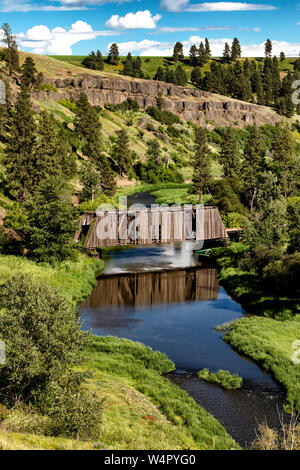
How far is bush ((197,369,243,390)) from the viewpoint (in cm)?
2808

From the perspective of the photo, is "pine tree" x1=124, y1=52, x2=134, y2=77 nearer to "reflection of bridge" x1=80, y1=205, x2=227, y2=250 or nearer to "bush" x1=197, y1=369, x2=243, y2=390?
"reflection of bridge" x1=80, y1=205, x2=227, y2=250

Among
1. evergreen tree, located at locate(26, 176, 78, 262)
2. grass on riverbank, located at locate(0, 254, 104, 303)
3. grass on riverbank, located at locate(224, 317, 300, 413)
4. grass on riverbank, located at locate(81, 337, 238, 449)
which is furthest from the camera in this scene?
evergreen tree, located at locate(26, 176, 78, 262)

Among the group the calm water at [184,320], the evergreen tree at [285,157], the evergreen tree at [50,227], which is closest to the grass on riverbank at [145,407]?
the calm water at [184,320]

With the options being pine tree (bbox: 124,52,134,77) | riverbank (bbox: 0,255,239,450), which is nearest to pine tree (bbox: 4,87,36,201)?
riverbank (bbox: 0,255,239,450)

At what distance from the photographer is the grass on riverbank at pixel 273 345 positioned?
93.8 feet

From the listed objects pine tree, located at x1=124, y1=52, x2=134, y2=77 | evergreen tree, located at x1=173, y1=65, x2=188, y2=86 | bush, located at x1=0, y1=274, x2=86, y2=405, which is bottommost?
bush, located at x1=0, y1=274, x2=86, y2=405

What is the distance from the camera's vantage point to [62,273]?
159 feet

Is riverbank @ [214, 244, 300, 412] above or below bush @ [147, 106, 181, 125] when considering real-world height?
below

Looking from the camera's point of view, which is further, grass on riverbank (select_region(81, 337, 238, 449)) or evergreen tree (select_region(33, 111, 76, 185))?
evergreen tree (select_region(33, 111, 76, 185))

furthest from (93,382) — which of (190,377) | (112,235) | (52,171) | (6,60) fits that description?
(6,60)

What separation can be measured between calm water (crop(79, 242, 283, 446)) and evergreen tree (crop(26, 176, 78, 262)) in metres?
5.96

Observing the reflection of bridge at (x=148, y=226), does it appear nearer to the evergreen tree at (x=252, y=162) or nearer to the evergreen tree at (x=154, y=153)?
the evergreen tree at (x=252, y=162)
